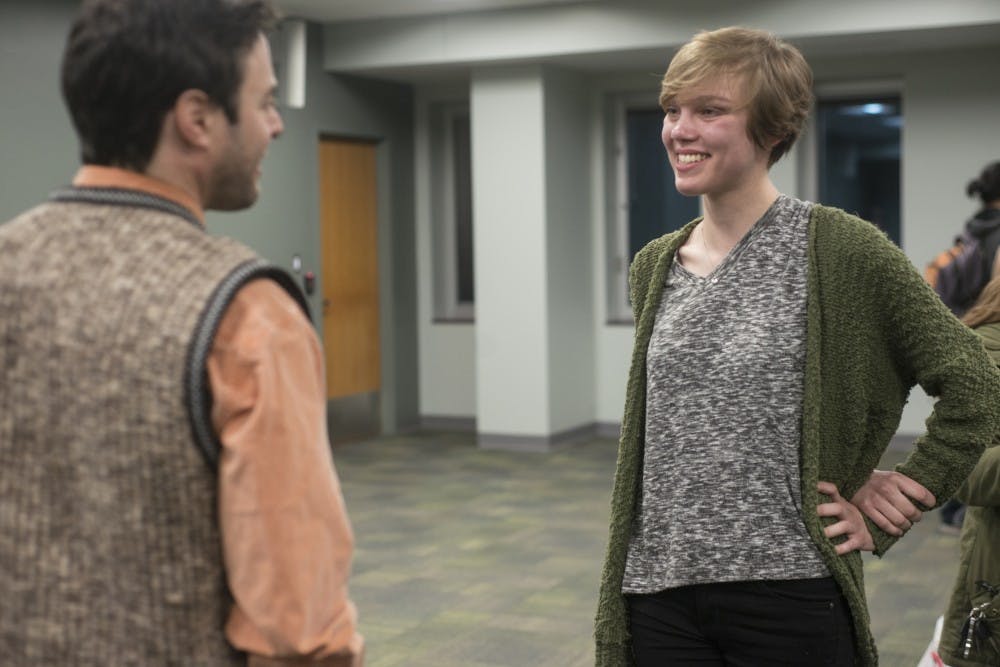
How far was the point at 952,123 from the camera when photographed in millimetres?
8578

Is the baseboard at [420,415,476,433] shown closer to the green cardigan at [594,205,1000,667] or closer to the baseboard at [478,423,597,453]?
the baseboard at [478,423,597,453]

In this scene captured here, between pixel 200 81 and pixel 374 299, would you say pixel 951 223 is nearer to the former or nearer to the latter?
pixel 374 299

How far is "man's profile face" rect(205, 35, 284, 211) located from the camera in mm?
1325

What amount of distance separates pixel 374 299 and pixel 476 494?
9.13ft

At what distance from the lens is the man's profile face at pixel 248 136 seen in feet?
4.35

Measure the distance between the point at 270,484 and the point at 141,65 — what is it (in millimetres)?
414

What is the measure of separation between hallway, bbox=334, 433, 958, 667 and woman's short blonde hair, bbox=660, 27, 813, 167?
2.80 meters

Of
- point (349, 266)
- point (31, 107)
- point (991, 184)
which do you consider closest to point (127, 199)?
point (991, 184)

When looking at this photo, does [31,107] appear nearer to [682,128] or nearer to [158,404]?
[682,128]

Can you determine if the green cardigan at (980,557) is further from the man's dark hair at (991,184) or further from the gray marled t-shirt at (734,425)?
the man's dark hair at (991,184)

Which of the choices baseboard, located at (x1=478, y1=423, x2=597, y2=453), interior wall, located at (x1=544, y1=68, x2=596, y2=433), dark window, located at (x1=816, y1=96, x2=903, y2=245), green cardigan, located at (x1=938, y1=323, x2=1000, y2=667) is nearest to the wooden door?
baseboard, located at (x1=478, y1=423, x2=597, y2=453)

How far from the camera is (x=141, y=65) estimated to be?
1262mm

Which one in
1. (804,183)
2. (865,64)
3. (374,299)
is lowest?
(374,299)

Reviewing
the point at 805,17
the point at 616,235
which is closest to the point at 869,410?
the point at 805,17
